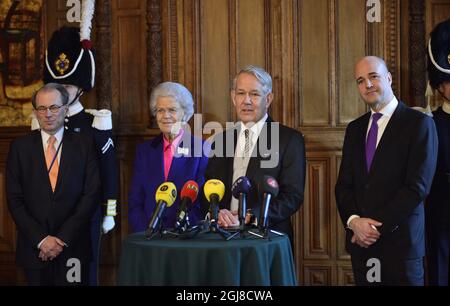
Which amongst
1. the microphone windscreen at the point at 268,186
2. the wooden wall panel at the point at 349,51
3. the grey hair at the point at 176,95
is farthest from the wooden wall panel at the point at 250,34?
the microphone windscreen at the point at 268,186

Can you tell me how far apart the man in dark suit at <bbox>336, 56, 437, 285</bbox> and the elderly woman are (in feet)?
3.01

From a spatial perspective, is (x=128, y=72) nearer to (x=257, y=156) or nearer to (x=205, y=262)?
(x=257, y=156)

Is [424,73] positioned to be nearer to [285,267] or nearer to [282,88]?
[282,88]

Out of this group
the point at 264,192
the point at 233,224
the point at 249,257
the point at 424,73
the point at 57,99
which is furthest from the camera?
the point at 424,73

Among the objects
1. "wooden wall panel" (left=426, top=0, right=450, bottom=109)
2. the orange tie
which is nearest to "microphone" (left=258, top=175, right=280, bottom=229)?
the orange tie

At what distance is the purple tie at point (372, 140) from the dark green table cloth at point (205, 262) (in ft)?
3.02

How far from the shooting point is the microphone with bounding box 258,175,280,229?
3.25 metres

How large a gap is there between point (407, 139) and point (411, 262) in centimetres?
63

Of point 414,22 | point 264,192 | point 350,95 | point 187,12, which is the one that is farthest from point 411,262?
point 187,12

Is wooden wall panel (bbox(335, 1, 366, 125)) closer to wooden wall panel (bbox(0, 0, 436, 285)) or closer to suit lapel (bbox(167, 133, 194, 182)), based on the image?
wooden wall panel (bbox(0, 0, 436, 285))

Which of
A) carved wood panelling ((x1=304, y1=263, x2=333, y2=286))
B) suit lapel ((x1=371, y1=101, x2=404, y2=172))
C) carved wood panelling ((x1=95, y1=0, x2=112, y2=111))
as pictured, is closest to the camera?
suit lapel ((x1=371, y1=101, x2=404, y2=172))

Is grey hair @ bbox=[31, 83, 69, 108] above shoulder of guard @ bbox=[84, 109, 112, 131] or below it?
above

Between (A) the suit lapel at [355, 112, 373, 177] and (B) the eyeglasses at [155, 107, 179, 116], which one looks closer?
(A) the suit lapel at [355, 112, 373, 177]

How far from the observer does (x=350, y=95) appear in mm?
5051
